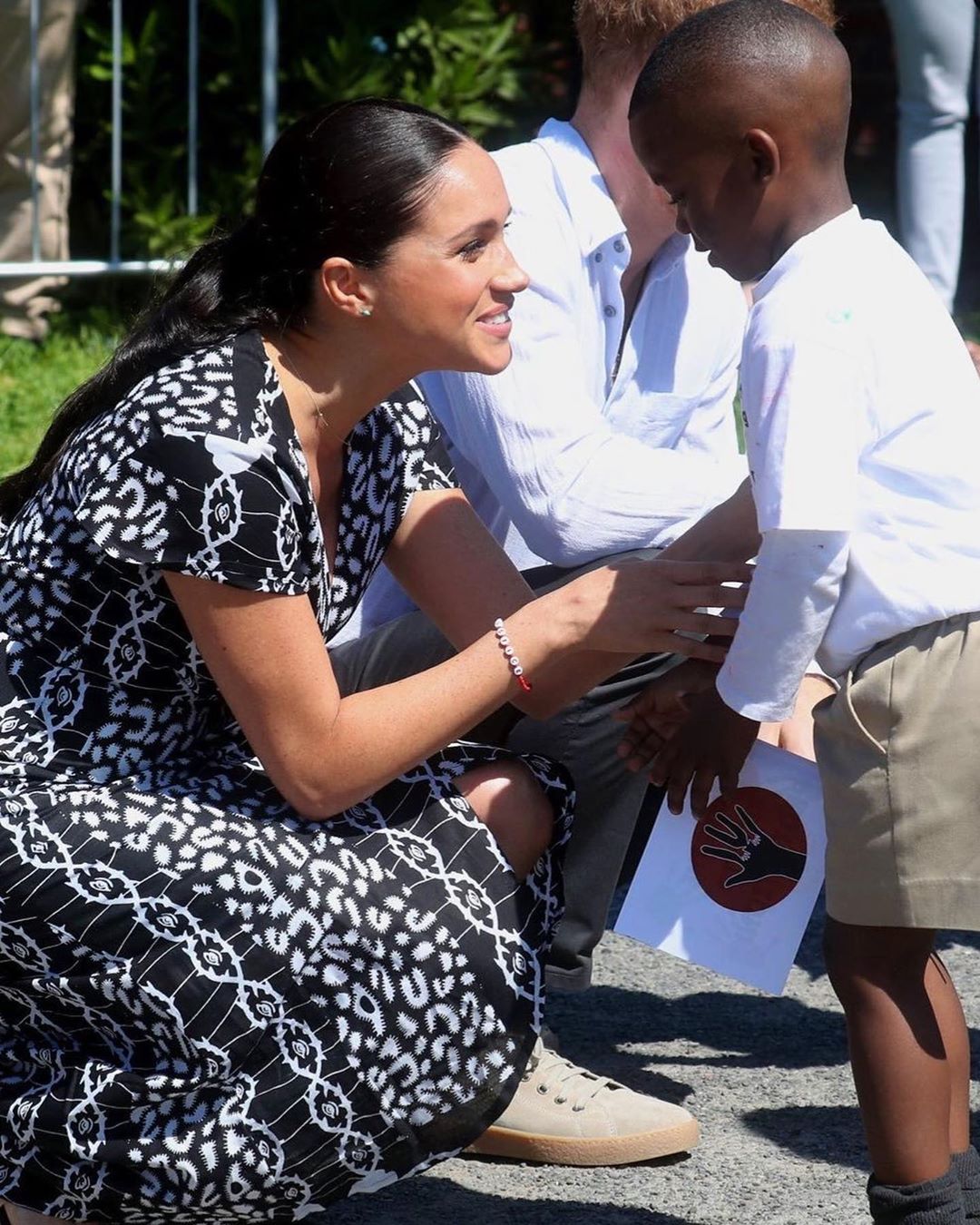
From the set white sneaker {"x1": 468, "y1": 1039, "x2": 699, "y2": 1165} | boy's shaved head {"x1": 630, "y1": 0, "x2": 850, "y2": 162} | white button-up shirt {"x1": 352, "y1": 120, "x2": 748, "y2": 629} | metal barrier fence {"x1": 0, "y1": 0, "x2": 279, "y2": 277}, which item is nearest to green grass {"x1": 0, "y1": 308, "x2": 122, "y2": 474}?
metal barrier fence {"x1": 0, "y1": 0, "x2": 279, "y2": 277}

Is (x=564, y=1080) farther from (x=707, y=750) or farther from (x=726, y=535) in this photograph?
(x=726, y=535)

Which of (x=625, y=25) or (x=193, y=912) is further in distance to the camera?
(x=625, y=25)

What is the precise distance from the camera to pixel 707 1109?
8.61 ft

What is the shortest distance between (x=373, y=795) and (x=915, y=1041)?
690mm

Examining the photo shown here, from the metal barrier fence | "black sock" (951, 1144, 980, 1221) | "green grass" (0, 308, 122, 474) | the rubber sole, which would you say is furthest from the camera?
the metal barrier fence

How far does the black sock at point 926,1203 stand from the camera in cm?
203

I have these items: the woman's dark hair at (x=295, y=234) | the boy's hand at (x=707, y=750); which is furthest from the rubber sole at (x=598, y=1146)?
the woman's dark hair at (x=295, y=234)

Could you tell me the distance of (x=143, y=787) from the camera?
2102 millimetres

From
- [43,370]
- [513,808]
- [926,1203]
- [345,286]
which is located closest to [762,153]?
[345,286]

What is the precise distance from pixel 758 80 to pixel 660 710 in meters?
0.76

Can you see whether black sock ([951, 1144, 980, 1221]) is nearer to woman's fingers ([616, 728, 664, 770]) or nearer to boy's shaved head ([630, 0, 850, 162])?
woman's fingers ([616, 728, 664, 770])

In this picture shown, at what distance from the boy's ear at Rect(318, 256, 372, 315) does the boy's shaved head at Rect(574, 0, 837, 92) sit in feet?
2.48

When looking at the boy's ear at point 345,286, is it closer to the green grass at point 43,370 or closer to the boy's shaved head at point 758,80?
the boy's shaved head at point 758,80

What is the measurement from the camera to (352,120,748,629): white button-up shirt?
2654 mm
